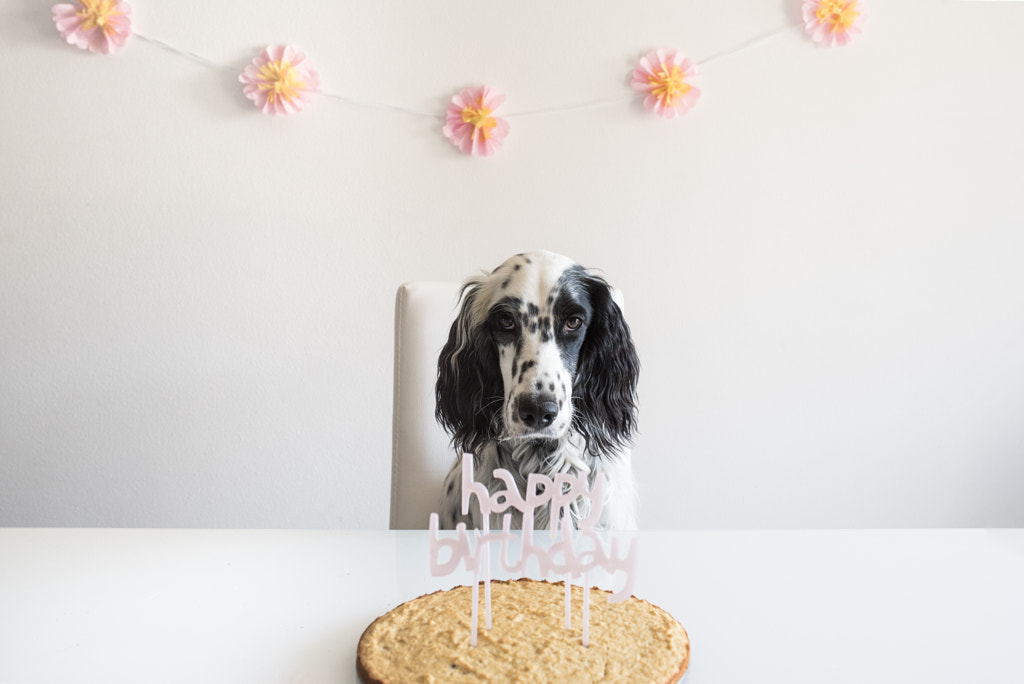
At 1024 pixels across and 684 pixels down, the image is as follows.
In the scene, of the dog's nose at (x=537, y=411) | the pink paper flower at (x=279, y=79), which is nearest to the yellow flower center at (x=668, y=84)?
the pink paper flower at (x=279, y=79)

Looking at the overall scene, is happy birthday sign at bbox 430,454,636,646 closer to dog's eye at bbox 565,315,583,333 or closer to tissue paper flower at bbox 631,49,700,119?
dog's eye at bbox 565,315,583,333

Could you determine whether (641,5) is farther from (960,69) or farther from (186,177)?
(186,177)

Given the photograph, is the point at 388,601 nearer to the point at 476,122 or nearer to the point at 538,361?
the point at 538,361

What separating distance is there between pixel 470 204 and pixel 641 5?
0.70 m

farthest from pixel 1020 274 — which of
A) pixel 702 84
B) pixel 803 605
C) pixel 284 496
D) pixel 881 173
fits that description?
pixel 284 496

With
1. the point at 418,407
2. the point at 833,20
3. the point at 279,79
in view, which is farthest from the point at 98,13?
the point at 833,20

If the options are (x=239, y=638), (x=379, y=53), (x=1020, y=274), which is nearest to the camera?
(x=239, y=638)

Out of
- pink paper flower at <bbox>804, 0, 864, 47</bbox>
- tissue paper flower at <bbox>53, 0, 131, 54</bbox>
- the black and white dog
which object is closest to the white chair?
the black and white dog

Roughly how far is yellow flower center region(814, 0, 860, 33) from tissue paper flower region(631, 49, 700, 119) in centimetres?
36

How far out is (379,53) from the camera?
199 cm

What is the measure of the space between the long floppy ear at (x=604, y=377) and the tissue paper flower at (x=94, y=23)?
1.51m

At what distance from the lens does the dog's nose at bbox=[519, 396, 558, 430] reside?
108 centimetres

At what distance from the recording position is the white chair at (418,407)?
1.37 meters

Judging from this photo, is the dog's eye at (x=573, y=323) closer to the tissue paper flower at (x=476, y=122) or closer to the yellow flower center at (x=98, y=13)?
the tissue paper flower at (x=476, y=122)
